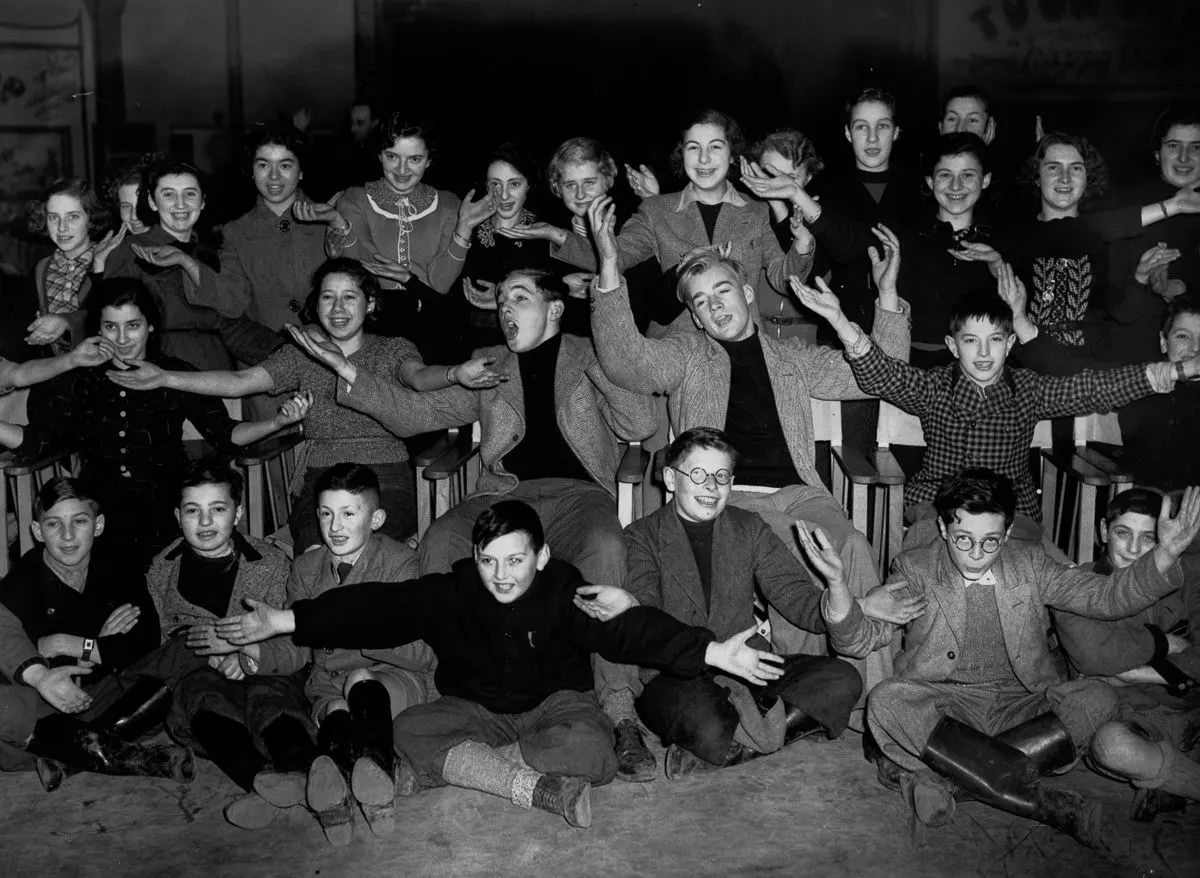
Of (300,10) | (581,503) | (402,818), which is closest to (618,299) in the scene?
(581,503)

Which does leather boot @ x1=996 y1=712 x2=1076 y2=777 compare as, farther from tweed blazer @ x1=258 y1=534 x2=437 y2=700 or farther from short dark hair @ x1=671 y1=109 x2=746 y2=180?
short dark hair @ x1=671 y1=109 x2=746 y2=180

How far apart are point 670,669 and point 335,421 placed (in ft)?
5.14

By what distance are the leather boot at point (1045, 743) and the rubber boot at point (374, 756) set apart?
1523mm

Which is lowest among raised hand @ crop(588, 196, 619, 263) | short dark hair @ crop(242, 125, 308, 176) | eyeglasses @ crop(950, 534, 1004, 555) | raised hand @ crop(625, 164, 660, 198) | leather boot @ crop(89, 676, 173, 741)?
leather boot @ crop(89, 676, 173, 741)

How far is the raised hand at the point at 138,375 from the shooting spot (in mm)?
4176

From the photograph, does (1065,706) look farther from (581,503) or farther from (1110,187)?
(1110,187)

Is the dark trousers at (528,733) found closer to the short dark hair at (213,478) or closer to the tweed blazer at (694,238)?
the short dark hair at (213,478)

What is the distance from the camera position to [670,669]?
3354mm

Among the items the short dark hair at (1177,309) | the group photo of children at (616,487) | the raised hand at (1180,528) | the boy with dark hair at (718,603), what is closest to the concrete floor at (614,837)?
the group photo of children at (616,487)

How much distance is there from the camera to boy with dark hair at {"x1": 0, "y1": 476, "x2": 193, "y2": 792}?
347 cm

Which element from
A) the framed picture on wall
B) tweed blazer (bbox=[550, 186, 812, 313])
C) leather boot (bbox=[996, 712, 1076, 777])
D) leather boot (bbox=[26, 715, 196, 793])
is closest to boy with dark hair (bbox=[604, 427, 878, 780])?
leather boot (bbox=[996, 712, 1076, 777])

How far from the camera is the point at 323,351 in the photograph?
4.08 m

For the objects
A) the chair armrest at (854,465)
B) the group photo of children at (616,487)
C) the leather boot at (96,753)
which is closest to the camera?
the group photo of children at (616,487)

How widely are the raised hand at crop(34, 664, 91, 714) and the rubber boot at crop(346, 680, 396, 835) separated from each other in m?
Answer: 0.72
